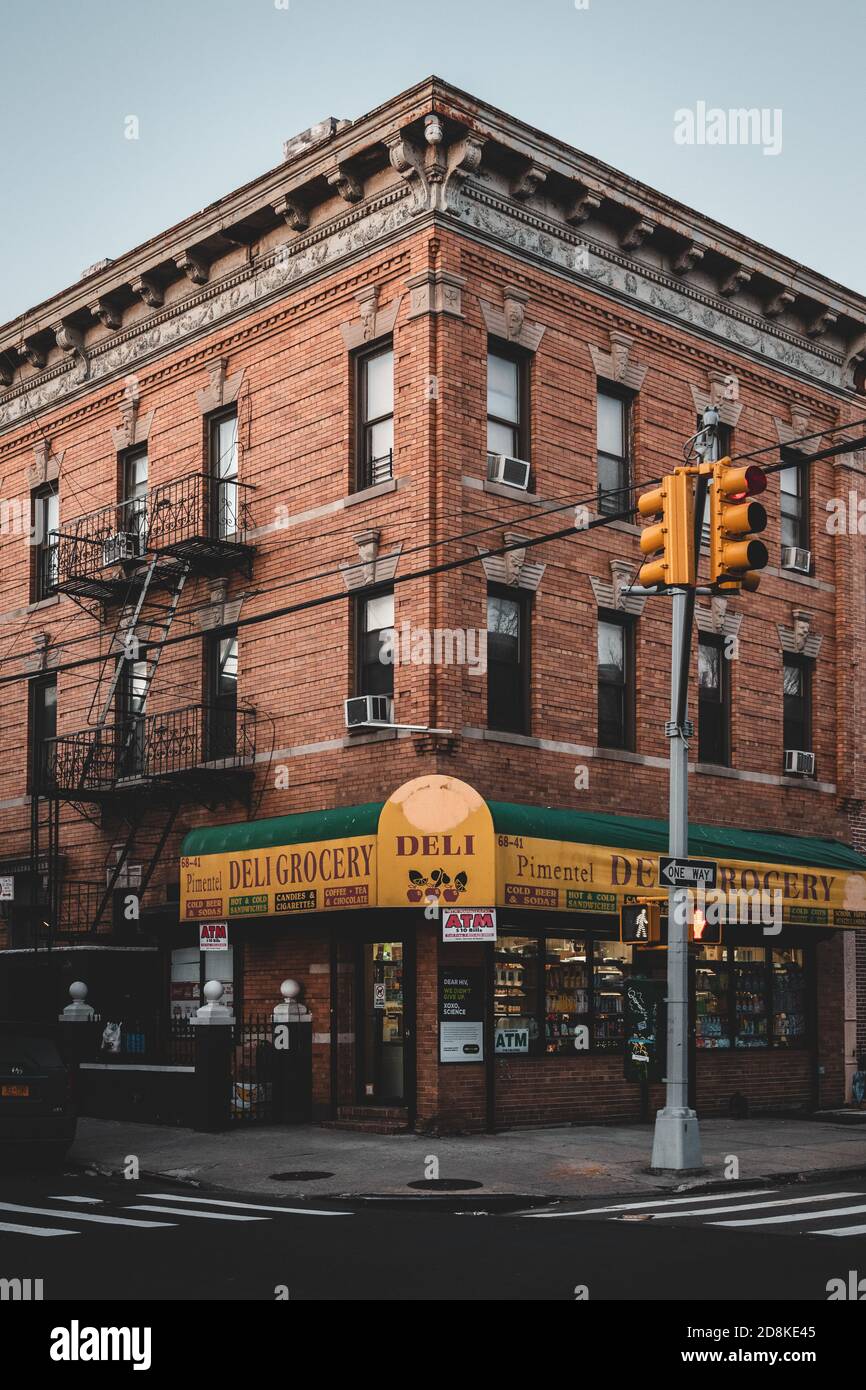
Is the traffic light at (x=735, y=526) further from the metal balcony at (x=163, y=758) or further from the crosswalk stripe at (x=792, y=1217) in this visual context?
the metal balcony at (x=163, y=758)

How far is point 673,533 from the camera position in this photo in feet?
50.3

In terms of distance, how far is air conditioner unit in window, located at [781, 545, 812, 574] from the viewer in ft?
86.1

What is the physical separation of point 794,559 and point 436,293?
333 inches

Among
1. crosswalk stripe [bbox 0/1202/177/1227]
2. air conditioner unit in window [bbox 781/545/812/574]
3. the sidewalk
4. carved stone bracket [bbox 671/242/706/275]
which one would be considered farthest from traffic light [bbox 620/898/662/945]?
carved stone bracket [bbox 671/242/706/275]

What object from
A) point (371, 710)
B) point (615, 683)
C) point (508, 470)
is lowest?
point (371, 710)

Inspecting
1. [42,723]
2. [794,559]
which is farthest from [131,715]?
[794,559]

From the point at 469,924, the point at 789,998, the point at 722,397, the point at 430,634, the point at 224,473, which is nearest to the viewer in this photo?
the point at 469,924

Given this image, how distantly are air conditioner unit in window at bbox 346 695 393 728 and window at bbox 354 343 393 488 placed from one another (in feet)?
10.4

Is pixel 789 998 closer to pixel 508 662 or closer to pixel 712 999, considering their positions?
pixel 712 999

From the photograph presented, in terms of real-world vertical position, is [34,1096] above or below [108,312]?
below

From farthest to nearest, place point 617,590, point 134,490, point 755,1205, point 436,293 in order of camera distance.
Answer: point 134,490 → point 617,590 → point 436,293 → point 755,1205

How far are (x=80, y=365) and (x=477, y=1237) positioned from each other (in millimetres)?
19861

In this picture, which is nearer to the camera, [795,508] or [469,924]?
[469,924]
